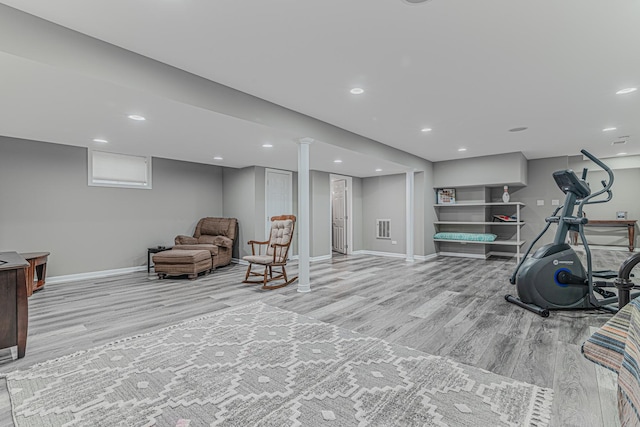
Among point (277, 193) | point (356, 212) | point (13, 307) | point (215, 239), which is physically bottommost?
point (13, 307)

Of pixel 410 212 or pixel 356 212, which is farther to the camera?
pixel 356 212

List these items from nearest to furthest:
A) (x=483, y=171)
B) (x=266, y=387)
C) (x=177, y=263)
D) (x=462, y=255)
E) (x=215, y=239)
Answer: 1. (x=266, y=387)
2. (x=177, y=263)
3. (x=215, y=239)
4. (x=483, y=171)
5. (x=462, y=255)

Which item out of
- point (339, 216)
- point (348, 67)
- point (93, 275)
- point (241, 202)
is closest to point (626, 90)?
point (348, 67)

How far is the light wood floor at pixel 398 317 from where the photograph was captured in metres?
2.03

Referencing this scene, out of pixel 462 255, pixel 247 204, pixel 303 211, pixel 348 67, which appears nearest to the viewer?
pixel 348 67

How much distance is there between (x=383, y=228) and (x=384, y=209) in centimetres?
52

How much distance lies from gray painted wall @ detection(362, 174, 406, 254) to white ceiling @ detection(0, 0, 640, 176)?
3.33 metres

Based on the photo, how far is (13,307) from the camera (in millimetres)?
2354

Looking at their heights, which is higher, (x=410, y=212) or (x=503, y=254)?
(x=410, y=212)

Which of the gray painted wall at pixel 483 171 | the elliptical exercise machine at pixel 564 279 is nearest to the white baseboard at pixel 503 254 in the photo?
the gray painted wall at pixel 483 171

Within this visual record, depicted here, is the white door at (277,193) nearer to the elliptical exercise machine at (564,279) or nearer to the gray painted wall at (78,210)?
the gray painted wall at (78,210)

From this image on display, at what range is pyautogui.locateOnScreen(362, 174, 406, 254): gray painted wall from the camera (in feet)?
26.1

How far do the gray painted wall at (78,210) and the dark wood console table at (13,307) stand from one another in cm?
310

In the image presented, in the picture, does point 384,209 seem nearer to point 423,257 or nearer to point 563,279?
point 423,257
